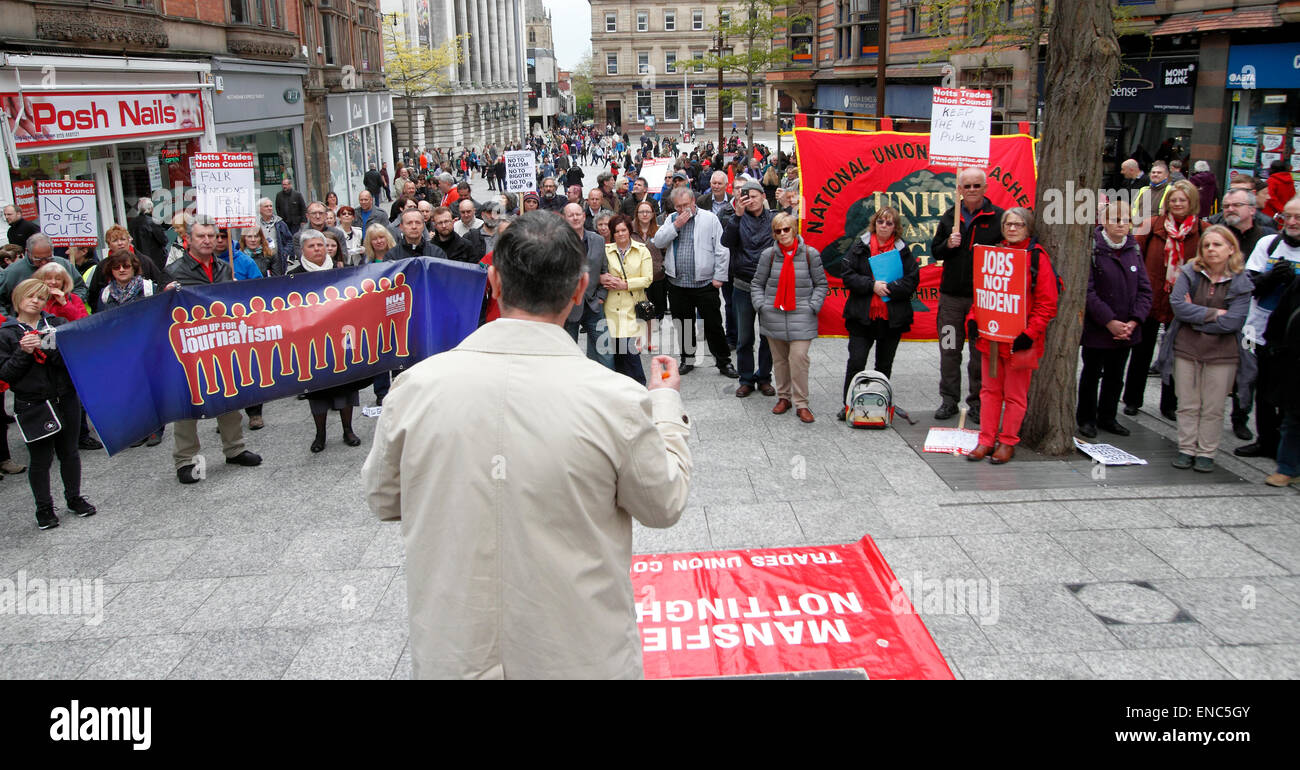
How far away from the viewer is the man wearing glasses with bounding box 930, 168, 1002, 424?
841 centimetres

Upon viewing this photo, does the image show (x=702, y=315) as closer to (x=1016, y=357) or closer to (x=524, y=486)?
(x=1016, y=357)

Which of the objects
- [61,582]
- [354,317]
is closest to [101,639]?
[61,582]

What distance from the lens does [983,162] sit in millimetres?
8688

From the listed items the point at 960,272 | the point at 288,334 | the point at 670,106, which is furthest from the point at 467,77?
the point at 960,272

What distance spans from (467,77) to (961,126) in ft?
266

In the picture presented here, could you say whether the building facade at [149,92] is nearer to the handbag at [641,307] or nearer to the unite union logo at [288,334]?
the unite union logo at [288,334]

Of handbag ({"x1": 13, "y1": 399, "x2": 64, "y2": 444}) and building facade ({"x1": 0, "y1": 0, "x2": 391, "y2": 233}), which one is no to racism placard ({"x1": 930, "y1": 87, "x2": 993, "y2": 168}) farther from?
building facade ({"x1": 0, "y1": 0, "x2": 391, "y2": 233})

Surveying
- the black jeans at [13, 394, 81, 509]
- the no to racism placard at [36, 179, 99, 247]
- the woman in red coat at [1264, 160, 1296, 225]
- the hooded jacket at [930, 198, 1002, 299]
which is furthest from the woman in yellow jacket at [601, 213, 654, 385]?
the woman in red coat at [1264, 160, 1296, 225]

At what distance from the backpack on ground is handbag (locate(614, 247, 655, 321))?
2.04 m

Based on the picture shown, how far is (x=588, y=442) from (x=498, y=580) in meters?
0.38

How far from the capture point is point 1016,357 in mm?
7551

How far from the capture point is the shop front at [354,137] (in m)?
36.6

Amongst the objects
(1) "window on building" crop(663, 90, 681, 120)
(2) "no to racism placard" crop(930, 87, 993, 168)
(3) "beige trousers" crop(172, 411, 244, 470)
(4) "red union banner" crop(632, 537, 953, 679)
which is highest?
(1) "window on building" crop(663, 90, 681, 120)

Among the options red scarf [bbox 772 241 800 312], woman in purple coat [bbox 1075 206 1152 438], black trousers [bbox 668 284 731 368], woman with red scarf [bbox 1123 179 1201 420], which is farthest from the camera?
black trousers [bbox 668 284 731 368]
